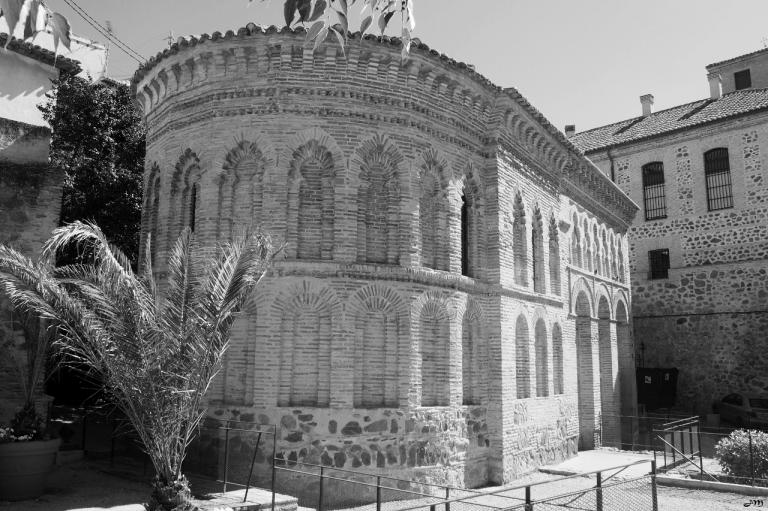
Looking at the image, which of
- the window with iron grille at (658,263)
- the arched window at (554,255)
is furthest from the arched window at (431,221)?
the window with iron grille at (658,263)

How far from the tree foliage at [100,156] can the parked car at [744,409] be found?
19346mm

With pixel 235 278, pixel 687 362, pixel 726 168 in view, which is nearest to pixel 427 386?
pixel 235 278

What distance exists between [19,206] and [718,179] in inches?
923

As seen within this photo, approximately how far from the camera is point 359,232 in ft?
35.7

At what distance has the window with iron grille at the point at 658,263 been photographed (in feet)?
82.3

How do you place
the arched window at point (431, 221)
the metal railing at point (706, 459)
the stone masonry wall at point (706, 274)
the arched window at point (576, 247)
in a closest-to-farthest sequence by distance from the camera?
the arched window at point (431, 221) < the metal railing at point (706, 459) < the arched window at point (576, 247) < the stone masonry wall at point (706, 274)

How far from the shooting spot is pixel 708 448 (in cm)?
1658

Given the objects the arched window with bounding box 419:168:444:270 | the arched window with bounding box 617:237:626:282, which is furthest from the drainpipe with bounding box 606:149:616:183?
the arched window with bounding box 419:168:444:270

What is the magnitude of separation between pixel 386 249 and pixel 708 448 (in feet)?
37.9

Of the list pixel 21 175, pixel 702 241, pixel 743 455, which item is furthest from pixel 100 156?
pixel 702 241

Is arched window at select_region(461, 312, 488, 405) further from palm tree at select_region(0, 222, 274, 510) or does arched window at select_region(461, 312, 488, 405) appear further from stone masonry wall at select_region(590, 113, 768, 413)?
stone masonry wall at select_region(590, 113, 768, 413)

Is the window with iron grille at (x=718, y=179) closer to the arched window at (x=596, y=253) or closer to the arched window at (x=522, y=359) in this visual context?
the arched window at (x=596, y=253)

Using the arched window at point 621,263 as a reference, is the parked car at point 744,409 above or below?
below

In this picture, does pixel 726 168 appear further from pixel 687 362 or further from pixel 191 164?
pixel 191 164
